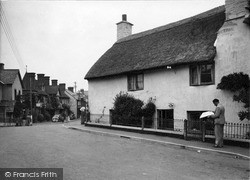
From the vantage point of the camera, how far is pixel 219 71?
13562mm

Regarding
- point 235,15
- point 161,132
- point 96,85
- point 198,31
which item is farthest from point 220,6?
point 96,85

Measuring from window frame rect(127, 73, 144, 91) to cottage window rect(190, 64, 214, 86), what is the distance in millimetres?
4330

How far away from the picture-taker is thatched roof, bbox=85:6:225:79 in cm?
1500

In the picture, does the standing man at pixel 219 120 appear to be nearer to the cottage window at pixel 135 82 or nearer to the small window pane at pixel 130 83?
the cottage window at pixel 135 82

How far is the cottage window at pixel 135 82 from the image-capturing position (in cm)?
1845

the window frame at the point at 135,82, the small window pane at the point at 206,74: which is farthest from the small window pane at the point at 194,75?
the window frame at the point at 135,82

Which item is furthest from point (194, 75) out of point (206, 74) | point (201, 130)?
point (201, 130)

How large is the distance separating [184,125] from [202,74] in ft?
13.0

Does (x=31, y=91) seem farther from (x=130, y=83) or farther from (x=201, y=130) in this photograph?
(x=201, y=130)

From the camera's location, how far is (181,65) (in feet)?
50.5

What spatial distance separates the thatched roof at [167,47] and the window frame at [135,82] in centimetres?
72

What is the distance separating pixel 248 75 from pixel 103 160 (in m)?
8.99

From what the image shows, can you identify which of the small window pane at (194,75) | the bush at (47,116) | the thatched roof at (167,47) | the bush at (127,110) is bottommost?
the bush at (47,116)

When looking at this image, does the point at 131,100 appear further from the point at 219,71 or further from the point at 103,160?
the point at 103,160
